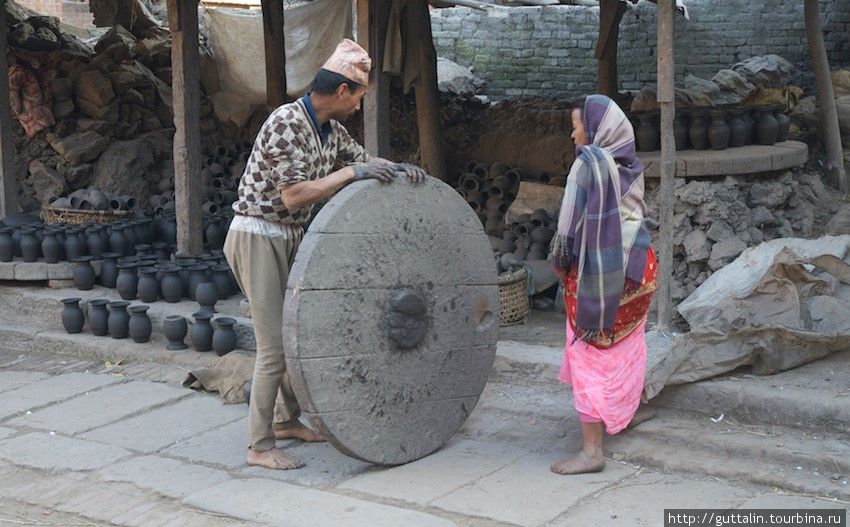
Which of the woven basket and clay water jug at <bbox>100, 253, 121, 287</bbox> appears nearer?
the woven basket

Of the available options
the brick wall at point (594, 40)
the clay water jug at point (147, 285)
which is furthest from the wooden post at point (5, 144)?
the brick wall at point (594, 40)

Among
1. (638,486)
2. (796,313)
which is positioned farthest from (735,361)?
(638,486)

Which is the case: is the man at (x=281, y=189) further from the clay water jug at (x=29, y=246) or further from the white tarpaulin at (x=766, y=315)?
the clay water jug at (x=29, y=246)

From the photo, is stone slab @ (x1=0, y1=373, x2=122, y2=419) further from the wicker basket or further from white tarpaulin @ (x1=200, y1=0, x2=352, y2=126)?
white tarpaulin @ (x1=200, y1=0, x2=352, y2=126)

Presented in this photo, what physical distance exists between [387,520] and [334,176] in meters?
1.29

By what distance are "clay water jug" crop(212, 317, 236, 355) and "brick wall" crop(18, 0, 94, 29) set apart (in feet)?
34.2

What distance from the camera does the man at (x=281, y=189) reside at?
358 centimetres

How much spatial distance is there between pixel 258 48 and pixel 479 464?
8018 millimetres

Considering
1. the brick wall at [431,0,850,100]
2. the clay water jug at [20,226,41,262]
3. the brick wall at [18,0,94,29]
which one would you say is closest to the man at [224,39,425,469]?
the clay water jug at [20,226,41,262]

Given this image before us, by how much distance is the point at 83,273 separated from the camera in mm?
6656

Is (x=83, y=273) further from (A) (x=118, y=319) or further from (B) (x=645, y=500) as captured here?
(B) (x=645, y=500)

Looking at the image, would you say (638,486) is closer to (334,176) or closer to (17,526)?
(334,176)

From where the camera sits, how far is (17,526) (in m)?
3.62

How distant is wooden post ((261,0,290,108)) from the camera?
8.81 m
